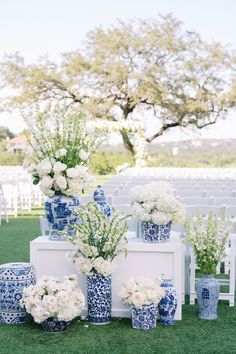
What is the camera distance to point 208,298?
5.50m

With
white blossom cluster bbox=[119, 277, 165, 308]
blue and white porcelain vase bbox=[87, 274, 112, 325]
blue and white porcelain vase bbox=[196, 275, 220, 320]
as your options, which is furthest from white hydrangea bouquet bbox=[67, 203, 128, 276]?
blue and white porcelain vase bbox=[196, 275, 220, 320]

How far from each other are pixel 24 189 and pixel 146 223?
404 inches

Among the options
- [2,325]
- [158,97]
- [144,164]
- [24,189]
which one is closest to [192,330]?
[2,325]

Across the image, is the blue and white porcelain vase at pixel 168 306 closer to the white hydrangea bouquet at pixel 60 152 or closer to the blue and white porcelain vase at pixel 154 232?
the blue and white porcelain vase at pixel 154 232

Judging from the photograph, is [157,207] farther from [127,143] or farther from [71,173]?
[127,143]

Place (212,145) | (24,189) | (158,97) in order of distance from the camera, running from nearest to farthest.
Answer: (24,189) → (158,97) → (212,145)

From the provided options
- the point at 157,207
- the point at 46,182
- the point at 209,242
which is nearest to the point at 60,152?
the point at 46,182

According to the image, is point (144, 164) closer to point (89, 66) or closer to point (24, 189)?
point (89, 66)

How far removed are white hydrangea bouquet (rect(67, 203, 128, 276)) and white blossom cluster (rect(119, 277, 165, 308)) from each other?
8.2 inches

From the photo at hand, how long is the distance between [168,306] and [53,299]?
3.12ft

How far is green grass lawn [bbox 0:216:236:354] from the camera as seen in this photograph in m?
4.68

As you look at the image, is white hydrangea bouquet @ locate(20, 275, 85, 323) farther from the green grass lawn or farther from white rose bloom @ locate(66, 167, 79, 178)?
white rose bloom @ locate(66, 167, 79, 178)

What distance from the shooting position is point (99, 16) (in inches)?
1390

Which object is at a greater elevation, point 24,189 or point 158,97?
point 158,97
